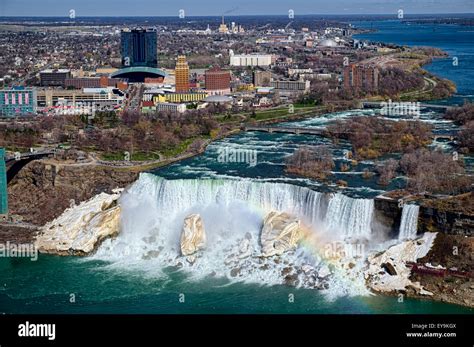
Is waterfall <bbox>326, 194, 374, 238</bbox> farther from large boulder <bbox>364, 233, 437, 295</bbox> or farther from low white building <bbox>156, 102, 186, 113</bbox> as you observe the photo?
low white building <bbox>156, 102, 186, 113</bbox>

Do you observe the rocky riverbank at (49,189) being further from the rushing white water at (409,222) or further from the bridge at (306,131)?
the bridge at (306,131)

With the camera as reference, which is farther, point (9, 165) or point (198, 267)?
point (9, 165)

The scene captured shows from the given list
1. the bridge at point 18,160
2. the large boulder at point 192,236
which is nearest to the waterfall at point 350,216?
the large boulder at point 192,236

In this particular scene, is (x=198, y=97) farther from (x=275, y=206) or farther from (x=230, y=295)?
(x=230, y=295)

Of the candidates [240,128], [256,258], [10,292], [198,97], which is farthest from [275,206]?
[198,97]

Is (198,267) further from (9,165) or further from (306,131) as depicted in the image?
(306,131)

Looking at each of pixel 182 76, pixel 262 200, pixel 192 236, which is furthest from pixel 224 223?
pixel 182 76
